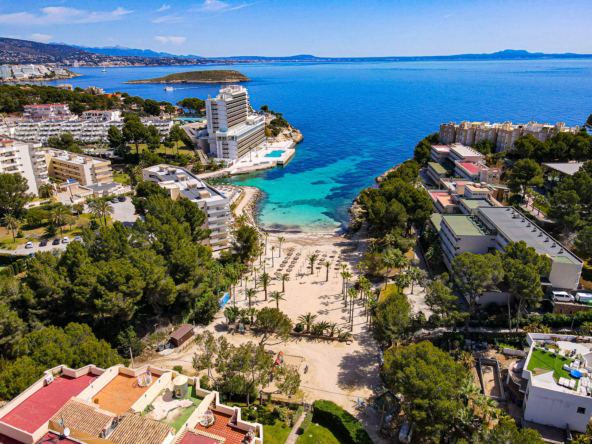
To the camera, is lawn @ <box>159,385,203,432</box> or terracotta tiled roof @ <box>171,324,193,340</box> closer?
lawn @ <box>159,385,203,432</box>

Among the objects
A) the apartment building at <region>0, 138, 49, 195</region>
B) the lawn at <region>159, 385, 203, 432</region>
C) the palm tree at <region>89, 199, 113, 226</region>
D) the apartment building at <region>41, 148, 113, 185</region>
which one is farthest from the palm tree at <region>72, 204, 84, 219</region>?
the lawn at <region>159, 385, 203, 432</region>

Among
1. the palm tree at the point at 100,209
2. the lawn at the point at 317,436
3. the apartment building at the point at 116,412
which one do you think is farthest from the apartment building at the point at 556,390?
the palm tree at the point at 100,209

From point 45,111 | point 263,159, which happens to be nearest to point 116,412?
point 263,159

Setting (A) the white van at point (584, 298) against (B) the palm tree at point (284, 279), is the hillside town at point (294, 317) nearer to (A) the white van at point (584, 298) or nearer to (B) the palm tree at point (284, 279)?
(A) the white van at point (584, 298)

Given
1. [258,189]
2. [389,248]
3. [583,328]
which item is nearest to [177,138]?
[258,189]

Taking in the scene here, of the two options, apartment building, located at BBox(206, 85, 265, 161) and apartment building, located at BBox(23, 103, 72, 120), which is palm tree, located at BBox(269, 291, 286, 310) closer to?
apartment building, located at BBox(206, 85, 265, 161)

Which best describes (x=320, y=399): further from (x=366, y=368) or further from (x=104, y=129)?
(x=104, y=129)
